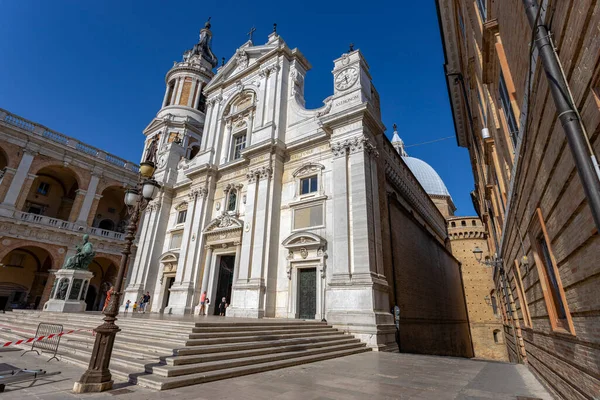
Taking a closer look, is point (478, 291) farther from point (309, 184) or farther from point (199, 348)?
point (199, 348)

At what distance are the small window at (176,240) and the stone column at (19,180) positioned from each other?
465 inches

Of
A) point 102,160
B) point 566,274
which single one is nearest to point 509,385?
point 566,274

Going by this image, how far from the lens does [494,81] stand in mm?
7871

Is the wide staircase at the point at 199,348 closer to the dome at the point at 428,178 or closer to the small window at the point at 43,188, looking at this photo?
the small window at the point at 43,188

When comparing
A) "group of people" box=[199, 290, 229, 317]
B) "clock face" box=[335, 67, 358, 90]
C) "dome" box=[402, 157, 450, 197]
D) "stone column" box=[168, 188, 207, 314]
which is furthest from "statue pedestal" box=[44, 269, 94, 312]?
"dome" box=[402, 157, 450, 197]

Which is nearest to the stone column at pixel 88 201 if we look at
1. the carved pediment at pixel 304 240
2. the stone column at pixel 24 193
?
the stone column at pixel 24 193

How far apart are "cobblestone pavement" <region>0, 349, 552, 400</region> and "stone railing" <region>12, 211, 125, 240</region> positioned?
19.5m

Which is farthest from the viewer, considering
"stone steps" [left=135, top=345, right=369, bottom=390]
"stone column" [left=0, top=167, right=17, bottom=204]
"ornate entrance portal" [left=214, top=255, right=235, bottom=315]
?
"stone column" [left=0, top=167, right=17, bottom=204]

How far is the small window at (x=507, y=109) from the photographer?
6344 millimetres

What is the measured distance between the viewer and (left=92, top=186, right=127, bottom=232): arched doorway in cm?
2958

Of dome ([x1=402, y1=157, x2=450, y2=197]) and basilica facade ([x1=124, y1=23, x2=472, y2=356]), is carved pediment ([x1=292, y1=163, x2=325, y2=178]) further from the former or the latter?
dome ([x1=402, y1=157, x2=450, y2=197])

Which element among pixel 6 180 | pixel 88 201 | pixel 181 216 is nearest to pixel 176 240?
pixel 181 216

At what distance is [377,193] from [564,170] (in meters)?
11.0

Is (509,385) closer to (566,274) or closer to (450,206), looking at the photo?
(566,274)
